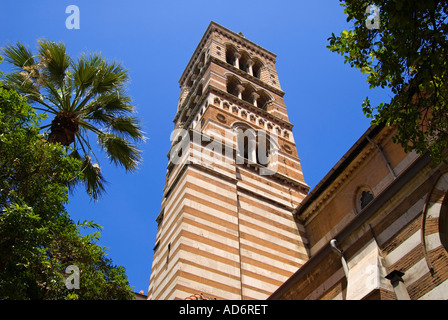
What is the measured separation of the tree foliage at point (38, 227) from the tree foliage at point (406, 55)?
5.59 meters

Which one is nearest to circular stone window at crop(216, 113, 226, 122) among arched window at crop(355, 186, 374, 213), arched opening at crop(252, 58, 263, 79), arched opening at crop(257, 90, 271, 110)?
arched opening at crop(257, 90, 271, 110)

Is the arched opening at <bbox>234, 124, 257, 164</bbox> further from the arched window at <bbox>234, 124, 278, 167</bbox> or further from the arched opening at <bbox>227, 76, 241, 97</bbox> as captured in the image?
the arched opening at <bbox>227, 76, 241, 97</bbox>

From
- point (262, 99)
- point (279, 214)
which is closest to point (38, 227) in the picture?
point (279, 214)

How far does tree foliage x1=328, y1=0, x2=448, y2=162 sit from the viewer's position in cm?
636

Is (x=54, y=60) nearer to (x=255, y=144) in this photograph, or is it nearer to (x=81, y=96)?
(x=81, y=96)

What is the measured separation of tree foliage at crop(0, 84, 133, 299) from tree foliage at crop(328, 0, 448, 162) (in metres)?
5.59

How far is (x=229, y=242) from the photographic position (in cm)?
1409

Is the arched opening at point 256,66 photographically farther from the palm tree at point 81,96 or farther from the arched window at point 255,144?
the palm tree at point 81,96

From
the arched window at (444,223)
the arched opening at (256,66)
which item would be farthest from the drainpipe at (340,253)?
the arched opening at (256,66)

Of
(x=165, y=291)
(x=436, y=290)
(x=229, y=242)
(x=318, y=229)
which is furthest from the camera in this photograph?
(x=318, y=229)

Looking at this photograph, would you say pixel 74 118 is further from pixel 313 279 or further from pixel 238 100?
pixel 238 100

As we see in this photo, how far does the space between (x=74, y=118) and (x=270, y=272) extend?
8668 mm

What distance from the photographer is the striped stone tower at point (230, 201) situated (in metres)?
13.1
